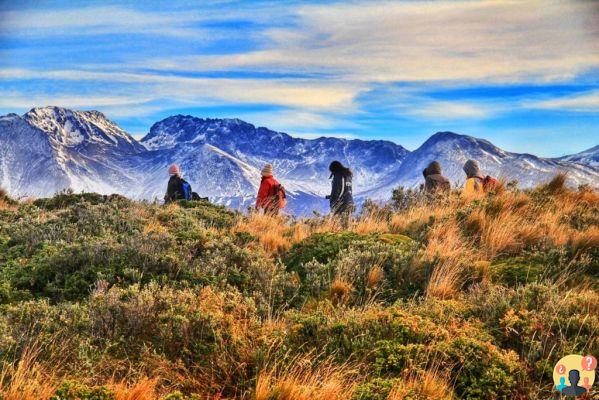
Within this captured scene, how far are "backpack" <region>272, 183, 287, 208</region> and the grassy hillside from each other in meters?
5.87

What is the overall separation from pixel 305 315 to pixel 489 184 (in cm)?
933

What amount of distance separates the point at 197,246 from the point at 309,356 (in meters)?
4.09

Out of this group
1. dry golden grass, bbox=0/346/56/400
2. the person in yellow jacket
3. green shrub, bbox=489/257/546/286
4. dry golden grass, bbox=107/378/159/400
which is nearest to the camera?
dry golden grass, bbox=0/346/56/400

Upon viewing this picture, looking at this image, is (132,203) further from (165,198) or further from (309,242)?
(309,242)

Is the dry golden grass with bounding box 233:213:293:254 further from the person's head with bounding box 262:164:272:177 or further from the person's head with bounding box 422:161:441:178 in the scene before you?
the person's head with bounding box 422:161:441:178

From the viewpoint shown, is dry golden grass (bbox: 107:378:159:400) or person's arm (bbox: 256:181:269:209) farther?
person's arm (bbox: 256:181:269:209)

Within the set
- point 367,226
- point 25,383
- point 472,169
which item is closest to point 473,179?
point 472,169

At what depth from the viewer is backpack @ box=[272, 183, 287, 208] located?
47.8 ft

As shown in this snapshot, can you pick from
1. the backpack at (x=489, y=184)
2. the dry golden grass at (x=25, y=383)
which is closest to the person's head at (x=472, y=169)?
the backpack at (x=489, y=184)

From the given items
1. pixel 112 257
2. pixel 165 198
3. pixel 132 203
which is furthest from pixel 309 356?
pixel 165 198

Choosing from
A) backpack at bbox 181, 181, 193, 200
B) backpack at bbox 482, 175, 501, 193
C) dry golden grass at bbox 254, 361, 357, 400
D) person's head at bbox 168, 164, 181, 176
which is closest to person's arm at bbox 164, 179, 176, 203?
backpack at bbox 181, 181, 193, 200

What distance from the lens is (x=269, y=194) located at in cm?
1491

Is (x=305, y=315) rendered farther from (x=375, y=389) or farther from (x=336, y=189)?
(x=336, y=189)

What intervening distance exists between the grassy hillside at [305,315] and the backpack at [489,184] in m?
3.37
